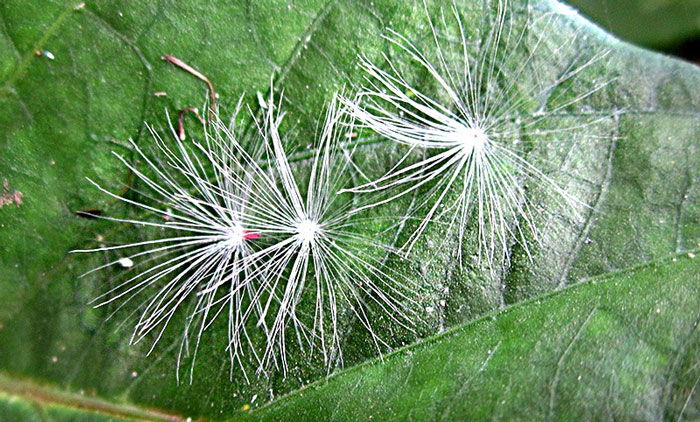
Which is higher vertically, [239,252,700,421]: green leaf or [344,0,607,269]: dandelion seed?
[344,0,607,269]: dandelion seed

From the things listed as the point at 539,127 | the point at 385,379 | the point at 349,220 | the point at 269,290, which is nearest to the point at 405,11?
the point at 539,127

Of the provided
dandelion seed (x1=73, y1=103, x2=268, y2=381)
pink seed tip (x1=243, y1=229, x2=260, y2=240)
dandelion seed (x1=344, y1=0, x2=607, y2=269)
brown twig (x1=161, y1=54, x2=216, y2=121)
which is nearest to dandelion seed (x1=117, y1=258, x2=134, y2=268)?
dandelion seed (x1=73, y1=103, x2=268, y2=381)

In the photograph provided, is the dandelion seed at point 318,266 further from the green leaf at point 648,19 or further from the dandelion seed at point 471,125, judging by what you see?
the green leaf at point 648,19

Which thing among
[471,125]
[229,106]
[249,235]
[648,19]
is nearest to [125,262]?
[249,235]

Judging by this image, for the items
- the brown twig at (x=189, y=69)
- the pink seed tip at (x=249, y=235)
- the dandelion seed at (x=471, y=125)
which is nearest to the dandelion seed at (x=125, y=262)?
the pink seed tip at (x=249, y=235)

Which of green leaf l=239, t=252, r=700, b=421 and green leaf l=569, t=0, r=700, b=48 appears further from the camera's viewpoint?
green leaf l=569, t=0, r=700, b=48

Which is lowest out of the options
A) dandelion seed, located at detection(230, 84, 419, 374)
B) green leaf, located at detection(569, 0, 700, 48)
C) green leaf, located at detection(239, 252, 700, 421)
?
green leaf, located at detection(239, 252, 700, 421)

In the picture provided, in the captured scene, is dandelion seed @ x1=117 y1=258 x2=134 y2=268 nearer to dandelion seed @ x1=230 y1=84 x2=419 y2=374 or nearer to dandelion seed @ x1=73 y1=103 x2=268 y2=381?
dandelion seed @ x1=73 y1=103 x2=268 y2=381

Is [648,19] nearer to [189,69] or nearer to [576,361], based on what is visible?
[576,361]
